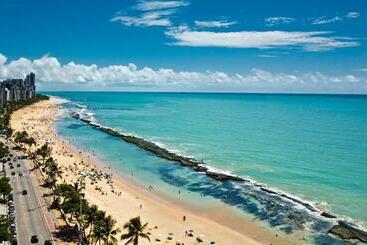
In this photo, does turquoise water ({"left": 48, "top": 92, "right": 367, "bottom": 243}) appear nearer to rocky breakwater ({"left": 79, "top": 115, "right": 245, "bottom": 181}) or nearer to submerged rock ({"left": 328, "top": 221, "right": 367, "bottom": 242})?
rocky breakwater ({"left": 79, "top": 115, "right": 245, "bottom": 181})

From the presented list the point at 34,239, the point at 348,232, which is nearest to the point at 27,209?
the point at 34,239

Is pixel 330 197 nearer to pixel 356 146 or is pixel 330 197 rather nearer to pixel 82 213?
pixel 82 213

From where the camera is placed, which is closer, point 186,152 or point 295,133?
point 186,152

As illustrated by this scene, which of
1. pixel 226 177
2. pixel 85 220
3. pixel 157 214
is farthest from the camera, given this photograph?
pixel 226 177

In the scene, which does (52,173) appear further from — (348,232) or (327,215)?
(348,232)

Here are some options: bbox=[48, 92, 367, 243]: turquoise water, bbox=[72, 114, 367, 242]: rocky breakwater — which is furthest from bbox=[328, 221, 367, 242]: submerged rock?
bbox=[48, 92, 367, 243]: turquoise water

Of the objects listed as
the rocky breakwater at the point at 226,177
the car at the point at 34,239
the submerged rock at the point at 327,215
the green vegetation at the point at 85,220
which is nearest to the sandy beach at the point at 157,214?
the green vegetation at the point at 85,220

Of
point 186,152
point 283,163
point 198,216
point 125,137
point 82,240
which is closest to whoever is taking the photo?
point 82,240

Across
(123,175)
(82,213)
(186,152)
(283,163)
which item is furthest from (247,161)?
(82,213)
